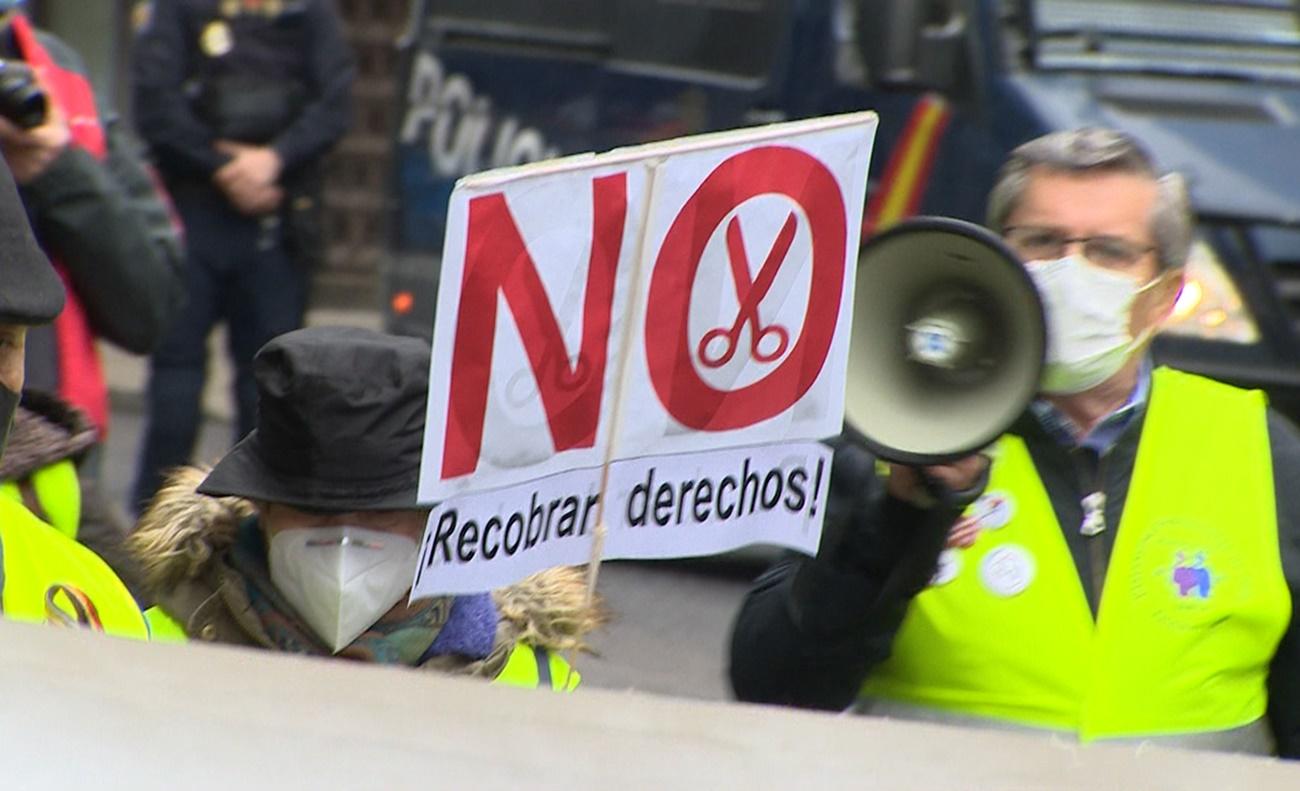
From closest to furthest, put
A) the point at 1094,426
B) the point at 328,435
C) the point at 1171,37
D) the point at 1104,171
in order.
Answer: the point at 328,435
the point at 1094,426
the point at 1104,171
the point at 1171,37

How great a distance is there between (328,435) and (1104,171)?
101cm

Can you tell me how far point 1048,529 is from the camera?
8.80 ft

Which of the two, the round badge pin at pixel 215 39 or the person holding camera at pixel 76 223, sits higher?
the person holding camera at pixel 76 223

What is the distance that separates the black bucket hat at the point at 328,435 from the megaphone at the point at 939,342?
1.75ft

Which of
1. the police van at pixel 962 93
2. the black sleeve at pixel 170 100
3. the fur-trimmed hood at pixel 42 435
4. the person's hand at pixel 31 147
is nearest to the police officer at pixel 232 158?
the black sleeve at pixel 170 100

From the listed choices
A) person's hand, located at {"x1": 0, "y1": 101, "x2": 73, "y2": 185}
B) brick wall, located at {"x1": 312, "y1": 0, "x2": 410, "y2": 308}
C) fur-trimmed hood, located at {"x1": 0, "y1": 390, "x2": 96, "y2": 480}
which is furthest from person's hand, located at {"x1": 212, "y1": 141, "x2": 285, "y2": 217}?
brick wall, located at {"x1": 312, "y1": 0, "x2": 410, "y2": 308}

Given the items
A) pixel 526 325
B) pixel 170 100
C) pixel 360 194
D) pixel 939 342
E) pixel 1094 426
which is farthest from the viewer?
pixel 360 194

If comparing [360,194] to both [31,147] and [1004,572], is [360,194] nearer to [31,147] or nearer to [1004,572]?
[31,147]

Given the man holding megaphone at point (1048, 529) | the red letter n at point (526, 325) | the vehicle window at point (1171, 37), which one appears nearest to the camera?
the red letter n at point (526, 325)

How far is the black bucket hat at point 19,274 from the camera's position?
2408mm

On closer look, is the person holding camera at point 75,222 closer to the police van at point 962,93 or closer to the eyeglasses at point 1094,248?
the eyeglasses at point 1094,248

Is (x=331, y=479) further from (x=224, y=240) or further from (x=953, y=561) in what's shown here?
(x=224, y=240)

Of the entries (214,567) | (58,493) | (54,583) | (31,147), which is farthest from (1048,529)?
(31,147)

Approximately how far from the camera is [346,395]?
2643 millimetres
